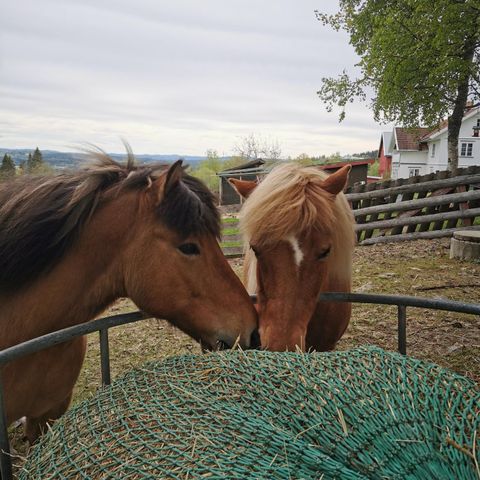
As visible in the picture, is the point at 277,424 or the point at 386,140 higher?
the point at 386,140

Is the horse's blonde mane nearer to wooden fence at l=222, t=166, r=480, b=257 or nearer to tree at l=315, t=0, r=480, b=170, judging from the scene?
wooden fence at l=222, t=166, r=480, b=257

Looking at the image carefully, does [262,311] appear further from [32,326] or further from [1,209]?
[1,209]

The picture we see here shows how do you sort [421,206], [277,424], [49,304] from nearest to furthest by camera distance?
[277,424] → [49,304] → [421,206]

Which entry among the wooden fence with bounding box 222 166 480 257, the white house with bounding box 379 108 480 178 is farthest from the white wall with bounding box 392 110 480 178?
the wooden fence with bounding box 222 166 480 257

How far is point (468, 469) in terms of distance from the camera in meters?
1.02

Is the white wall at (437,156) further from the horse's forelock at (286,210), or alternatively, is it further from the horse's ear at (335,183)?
the horse's forelock at (286,210)

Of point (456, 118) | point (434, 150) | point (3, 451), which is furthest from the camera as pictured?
point (434, 150)

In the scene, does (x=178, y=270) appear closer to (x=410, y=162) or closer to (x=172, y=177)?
(x=172, y=177)

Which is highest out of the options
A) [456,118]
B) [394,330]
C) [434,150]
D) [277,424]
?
[434,150]

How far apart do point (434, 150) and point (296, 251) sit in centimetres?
4457

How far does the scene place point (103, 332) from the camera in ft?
5.76

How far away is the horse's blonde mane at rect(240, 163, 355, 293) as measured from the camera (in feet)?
7.52

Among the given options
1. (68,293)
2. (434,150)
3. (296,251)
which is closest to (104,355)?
(68,293)

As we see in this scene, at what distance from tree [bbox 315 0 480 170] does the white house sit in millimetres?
19651
